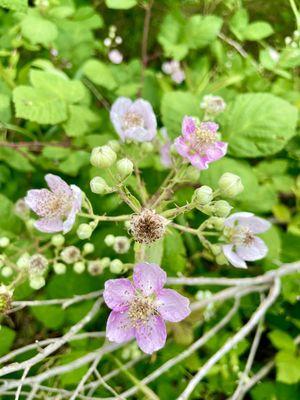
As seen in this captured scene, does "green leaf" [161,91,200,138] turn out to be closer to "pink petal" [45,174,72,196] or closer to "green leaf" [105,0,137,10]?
"green leaf" [105,0,137,10]

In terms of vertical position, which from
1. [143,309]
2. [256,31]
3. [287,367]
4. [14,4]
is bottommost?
[287,367]

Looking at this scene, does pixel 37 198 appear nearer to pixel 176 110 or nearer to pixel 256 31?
pixel 176 110

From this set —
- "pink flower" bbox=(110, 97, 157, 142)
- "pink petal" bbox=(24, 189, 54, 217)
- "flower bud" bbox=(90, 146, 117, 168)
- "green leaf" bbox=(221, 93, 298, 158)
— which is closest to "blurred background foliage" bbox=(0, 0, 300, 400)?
"green leaf" bbox=(221, 93, 298, 158)

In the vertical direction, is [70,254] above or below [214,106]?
below

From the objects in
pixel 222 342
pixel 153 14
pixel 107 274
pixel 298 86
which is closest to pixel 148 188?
pixel 107 274

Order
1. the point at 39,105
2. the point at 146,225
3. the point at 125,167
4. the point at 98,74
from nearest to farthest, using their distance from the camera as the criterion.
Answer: the point at 146,225, the point at 125,167, the point at 39,105, the point at 98,74

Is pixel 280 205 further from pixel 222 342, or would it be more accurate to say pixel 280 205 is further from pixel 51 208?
pixel 51 208

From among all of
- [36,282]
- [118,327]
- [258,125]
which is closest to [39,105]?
[36,282]
